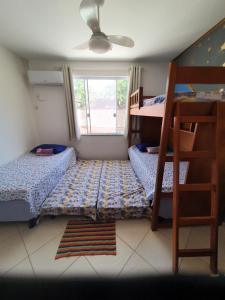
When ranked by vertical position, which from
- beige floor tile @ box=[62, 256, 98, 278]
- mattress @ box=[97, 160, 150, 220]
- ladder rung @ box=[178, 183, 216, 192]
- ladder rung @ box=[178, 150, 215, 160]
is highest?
ladder rung @ box=[178, 150, 215, 160]

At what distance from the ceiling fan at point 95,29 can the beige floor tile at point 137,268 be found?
2062 mm

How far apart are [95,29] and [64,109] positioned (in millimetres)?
2177

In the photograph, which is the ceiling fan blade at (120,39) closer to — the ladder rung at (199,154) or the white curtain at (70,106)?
the ladder rung at (199,154)

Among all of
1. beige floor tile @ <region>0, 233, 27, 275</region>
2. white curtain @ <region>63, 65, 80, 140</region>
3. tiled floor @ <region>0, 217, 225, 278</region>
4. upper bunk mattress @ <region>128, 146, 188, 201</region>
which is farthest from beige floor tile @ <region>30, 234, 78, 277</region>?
white curtain @ <region>63, 65, 80, 140</region>

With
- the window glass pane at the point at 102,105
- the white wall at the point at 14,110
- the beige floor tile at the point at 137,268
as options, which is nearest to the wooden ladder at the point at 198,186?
the beige floor tile at the point at 137,268

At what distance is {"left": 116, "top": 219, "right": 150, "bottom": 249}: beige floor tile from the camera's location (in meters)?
1.60

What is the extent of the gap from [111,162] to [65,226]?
72.8 inches

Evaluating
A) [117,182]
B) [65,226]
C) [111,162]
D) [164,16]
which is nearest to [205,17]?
[164,16]

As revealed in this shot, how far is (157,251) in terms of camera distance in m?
1.47

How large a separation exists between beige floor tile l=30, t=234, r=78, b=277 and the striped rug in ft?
0.15

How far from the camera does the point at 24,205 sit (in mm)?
1677

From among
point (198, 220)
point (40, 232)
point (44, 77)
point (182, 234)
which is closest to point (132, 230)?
point (182, 234)

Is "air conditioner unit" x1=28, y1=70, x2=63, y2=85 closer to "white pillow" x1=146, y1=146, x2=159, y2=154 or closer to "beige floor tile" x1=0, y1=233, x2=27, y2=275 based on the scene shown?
"white pillow" x1=146, y1=146, x2=159, y2=154

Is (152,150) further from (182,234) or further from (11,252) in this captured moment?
(11,252)
